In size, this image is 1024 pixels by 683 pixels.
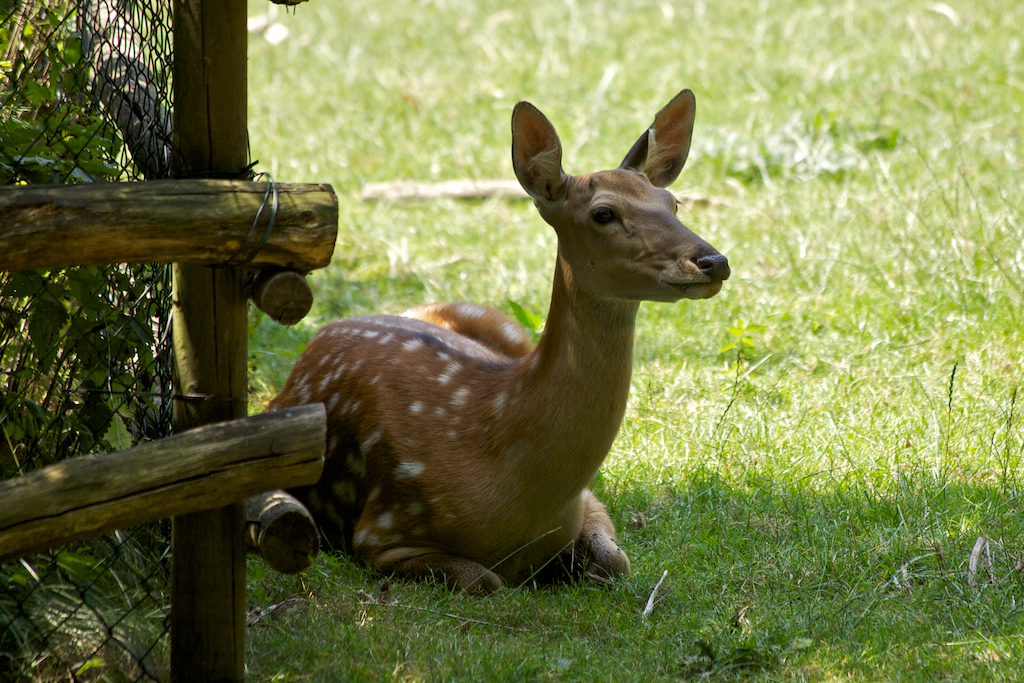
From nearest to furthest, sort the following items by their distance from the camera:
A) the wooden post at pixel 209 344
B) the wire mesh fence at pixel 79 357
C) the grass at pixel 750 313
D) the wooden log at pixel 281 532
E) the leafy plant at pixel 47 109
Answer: the wooden post at pixel 209 344, the wooden log at pixel 281 532, the wire mesh fence at pixel 79 357, the leafy plant at pixel 47 109, the grass at pixel 750 313

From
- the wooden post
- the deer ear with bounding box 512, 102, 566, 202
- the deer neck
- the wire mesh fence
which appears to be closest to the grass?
the wooden post

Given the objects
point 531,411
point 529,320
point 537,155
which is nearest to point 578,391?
point 531,411

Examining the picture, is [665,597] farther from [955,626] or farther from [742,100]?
[742,100]

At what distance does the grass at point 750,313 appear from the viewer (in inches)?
143

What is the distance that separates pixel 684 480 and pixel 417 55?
321 inches

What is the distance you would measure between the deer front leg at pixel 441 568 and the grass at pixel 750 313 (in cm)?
7

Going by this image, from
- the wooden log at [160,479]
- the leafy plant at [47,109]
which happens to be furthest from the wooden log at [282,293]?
the leafy plant at [47,109]

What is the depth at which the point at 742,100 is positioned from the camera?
9.59 metres

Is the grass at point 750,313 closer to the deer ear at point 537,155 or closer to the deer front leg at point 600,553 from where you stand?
the deer front leg at point 600,553

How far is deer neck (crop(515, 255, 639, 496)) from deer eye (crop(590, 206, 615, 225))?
0.22 metres

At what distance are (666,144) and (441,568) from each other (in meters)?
1.87

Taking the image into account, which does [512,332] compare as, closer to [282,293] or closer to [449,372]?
[449,372]

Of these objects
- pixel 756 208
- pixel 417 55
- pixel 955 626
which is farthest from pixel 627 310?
pixel 417 55

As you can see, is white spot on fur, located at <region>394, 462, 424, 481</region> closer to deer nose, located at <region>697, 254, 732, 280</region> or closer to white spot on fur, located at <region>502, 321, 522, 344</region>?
deer nose, located at <region>697, 254, 732, 280</region>
